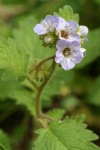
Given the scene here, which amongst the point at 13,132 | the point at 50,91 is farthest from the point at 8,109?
the point at 50,91

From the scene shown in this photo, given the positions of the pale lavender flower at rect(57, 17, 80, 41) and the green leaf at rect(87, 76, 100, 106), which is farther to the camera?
the green leaf at rect(87, 76, 100, 106)

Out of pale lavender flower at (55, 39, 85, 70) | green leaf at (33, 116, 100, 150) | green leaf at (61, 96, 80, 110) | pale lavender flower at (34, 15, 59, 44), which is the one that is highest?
pale lavender flower at (34, 15, 59, 44)

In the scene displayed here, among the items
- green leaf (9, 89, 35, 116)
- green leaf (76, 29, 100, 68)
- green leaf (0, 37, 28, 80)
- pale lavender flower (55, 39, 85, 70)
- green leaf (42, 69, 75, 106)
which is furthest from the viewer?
green leaf (76, 29, 100, 68)

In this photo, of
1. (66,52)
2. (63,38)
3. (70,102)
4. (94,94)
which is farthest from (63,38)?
(70,102)

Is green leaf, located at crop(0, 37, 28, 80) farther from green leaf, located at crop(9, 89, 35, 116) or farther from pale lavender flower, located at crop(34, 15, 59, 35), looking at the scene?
green leaf, located at crop(9, 89, 35, 116)

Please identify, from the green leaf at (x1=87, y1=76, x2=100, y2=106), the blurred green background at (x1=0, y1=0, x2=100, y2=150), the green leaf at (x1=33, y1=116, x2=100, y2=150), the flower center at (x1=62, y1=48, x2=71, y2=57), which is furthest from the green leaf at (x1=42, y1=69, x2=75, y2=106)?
the flower center at (x1=62, y1=48, x2=71, y2=57)

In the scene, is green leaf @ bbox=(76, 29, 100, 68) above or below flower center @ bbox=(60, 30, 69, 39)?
above

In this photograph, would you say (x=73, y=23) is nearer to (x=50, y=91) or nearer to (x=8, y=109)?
(x=50, y=91)

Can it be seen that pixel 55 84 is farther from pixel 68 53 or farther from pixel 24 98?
pixel 68 53
